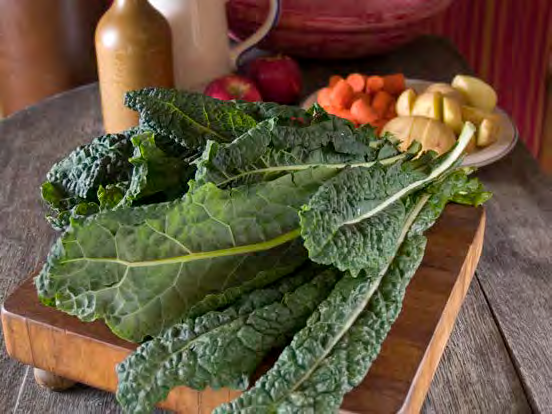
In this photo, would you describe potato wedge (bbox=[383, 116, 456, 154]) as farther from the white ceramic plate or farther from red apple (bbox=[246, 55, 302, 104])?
red apple (bbox=[246, 55, 302, 104])

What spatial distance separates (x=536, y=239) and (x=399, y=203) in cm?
36

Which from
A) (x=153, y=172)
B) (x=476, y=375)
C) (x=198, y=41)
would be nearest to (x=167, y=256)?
(x=153, y=172)

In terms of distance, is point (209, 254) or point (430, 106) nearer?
point (209, 254)

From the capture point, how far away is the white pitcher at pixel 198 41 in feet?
4.37

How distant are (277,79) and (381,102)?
0.23m

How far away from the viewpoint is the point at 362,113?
1.26 meters

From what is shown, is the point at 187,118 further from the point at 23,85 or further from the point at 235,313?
the point at 23,85

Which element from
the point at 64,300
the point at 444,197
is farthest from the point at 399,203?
the point at 64,300

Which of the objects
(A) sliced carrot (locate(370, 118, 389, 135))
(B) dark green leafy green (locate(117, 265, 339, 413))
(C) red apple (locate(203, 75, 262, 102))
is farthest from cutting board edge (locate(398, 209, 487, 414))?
(C) red apple (locate(203, 75, 262, 102))

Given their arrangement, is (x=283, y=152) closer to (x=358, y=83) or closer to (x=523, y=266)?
(x=523, y=266)

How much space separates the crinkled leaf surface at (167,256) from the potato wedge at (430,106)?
1.72ft

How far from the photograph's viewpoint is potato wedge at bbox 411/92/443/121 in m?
1.21

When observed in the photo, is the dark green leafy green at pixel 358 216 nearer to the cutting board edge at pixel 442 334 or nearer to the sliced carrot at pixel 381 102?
the cutting board edge at pixel 442 334

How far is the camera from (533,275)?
100 cm
